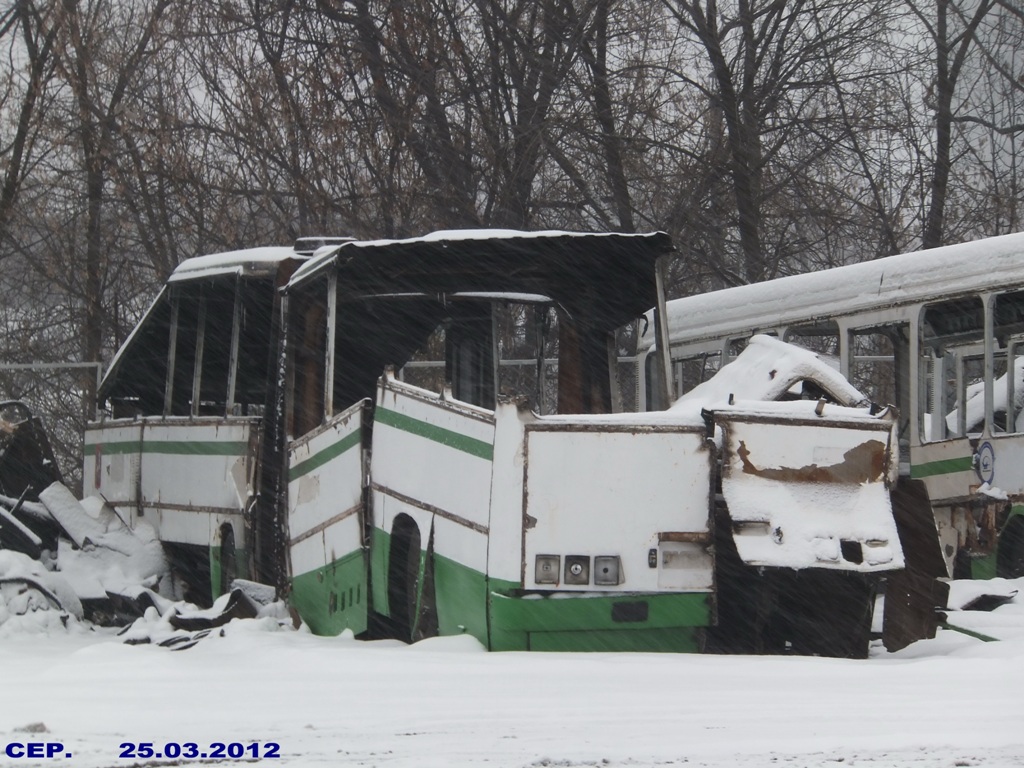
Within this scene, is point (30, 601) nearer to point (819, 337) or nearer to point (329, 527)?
point (329, 527)

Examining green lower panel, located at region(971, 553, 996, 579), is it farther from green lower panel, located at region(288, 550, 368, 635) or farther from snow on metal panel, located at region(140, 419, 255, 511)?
snow on metal panel, located at region(140, 419, 255, 511)

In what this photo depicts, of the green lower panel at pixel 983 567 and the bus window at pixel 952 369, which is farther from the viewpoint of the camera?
the bus window at pixel 952 369

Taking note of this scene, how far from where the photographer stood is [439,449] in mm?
8266

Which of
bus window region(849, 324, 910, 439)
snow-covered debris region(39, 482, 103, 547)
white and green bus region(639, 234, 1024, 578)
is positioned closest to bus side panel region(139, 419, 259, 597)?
snow-covered debris region(39, 482, 103, 547)

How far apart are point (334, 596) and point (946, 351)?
21.4ft

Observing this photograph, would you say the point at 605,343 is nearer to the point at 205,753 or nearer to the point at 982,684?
the point at 982,684

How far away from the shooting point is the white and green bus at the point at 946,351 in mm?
12266

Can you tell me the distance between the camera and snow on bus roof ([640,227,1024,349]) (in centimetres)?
1243

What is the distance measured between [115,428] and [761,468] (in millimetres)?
7297

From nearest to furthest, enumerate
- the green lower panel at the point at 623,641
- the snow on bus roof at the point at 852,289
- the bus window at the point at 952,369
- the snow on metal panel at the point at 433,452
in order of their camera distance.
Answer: the green lower panel at the point at 623,641 < the snow on metal panel at the point at 433,452 < the snow on bus roof at the point at 852,289 < the bus window at the point at 952,369

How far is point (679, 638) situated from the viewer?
7980 mm

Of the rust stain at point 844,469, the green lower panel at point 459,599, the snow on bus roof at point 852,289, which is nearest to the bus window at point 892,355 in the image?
the snow on bus roof at point 852,289

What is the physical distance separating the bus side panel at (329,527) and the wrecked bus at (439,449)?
0.02 m

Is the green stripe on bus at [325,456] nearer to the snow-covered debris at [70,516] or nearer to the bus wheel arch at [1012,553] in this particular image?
the snow-covered debris at [70,516]
